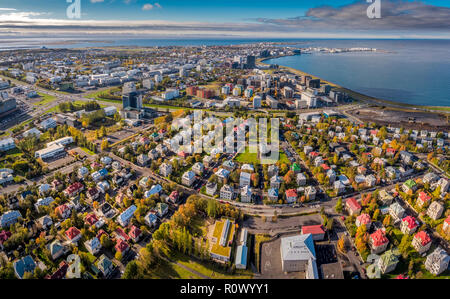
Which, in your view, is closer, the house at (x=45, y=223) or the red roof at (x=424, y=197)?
the house at (x=45, y=223)

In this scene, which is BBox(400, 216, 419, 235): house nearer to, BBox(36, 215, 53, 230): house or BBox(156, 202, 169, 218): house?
BBox(156, 202, 169, 218): house

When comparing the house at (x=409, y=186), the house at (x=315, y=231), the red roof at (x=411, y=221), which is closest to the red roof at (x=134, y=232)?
the house at (x=315, y=231)

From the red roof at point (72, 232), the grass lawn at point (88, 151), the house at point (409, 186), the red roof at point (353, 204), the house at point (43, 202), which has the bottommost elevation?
the red roof at point (72, 232)

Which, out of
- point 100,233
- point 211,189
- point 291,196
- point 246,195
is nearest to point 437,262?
point 291,196

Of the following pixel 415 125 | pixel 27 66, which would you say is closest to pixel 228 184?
pixel 415 125

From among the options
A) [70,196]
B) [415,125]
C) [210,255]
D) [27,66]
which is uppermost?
Result: [27,66]

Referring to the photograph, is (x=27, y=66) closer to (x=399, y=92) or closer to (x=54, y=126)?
(x=54, y=126)

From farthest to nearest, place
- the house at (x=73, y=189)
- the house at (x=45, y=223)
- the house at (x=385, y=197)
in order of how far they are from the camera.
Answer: the house at (x=73, y=189) < the house at (x=385, y=197) < the house at (x=45, y=223)

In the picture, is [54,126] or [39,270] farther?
[54,126]

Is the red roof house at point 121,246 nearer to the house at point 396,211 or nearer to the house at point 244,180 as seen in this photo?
the house at point 244,180
